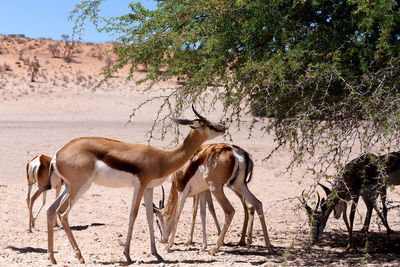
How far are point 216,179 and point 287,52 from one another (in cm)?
240

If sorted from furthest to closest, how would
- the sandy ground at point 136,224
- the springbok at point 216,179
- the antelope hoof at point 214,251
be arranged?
the springbok at point 216,179 → the antelope hoof at point 214,251 → the sandy ground at point 136,224

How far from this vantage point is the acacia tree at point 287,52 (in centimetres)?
711


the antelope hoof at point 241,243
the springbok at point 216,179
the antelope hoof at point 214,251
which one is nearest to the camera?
the antelope hoof at point 214,251

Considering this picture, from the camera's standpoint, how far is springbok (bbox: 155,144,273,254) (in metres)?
8.46

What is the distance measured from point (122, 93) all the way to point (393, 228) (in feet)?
96.8

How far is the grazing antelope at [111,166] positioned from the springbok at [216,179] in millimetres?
815

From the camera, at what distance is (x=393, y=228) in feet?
35.0

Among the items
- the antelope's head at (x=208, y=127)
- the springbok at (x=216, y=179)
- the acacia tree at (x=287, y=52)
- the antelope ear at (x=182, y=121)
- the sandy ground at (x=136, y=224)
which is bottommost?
→ the sandy ground at (x=136, y=224)

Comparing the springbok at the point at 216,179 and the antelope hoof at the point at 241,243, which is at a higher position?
the springbok at the point at 216,179

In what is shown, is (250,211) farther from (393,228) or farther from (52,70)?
(52,70)

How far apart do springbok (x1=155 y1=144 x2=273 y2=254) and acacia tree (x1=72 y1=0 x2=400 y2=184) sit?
75cm

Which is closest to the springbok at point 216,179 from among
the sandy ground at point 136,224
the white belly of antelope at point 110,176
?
the sandy ground at point 136,224

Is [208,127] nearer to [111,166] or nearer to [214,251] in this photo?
[111,166]

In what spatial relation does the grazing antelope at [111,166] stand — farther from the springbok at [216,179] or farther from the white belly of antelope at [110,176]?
the springbok at [216,179]
